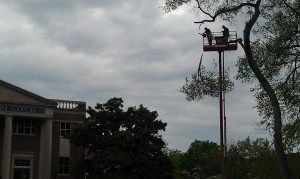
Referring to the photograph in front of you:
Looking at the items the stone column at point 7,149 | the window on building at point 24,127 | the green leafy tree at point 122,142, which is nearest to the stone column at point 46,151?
the window on building at point 24,127

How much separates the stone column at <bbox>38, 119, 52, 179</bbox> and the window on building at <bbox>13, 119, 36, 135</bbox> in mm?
1194

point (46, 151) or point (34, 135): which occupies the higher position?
point (34, 135)

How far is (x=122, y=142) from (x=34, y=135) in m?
13.5

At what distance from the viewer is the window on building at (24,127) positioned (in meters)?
50.5

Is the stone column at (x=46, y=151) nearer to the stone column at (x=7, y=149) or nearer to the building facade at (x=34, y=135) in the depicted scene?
the building facade at (x=34, y=135)

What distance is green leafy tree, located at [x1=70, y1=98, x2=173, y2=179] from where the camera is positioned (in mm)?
40938

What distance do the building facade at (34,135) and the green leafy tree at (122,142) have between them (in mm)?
6990

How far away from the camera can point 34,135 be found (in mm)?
51344

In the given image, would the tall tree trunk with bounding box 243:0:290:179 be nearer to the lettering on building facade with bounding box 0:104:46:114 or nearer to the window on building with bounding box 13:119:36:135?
the lettering on building facade with bounding box 0:104:46:114

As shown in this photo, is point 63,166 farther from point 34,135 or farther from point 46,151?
point 34,135

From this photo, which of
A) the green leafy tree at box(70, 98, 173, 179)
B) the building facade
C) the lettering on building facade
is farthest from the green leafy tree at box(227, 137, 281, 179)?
the lettering on building facade

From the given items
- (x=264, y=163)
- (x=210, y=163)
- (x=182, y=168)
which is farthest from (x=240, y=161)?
(x=182, y=168)

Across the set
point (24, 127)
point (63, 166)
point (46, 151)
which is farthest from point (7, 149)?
point (63, 166)

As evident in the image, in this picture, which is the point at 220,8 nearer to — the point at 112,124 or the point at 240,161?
the point at 112,124
